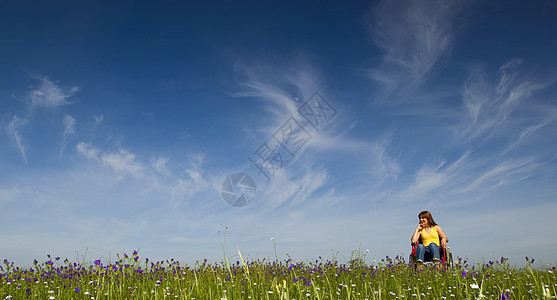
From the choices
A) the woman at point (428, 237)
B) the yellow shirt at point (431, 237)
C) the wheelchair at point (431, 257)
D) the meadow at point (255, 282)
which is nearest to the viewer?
the meadow at point (255, 282)

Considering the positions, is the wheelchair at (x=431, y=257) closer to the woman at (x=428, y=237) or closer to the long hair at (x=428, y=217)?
the woman at (x=428, y=237)

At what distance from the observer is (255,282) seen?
20.9 ft

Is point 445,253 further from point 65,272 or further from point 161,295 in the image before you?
point 65,272

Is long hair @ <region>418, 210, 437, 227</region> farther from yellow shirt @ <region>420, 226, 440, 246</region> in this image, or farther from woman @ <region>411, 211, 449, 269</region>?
yellow shirt @ <region>420, 226, 440, 246</region>

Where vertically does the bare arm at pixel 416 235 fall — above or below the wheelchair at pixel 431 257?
above

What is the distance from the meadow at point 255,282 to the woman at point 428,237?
2.74 ft

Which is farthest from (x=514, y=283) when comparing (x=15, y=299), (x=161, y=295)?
(x=15, y=299)

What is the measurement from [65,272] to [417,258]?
23.9 feet

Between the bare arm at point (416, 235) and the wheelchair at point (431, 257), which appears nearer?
the wheelchair at point (431, 257)

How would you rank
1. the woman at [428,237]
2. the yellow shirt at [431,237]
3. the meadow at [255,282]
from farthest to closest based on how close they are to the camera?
the yellow shirt at [431,237] < the woman at [428,237] < the meadow at [255,282]

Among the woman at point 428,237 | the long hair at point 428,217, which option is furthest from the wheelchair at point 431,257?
the long hair at point 428,217

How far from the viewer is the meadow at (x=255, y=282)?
4988mm

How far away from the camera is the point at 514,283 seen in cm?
636

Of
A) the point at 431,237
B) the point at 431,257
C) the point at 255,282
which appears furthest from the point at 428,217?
the point at 255,282
